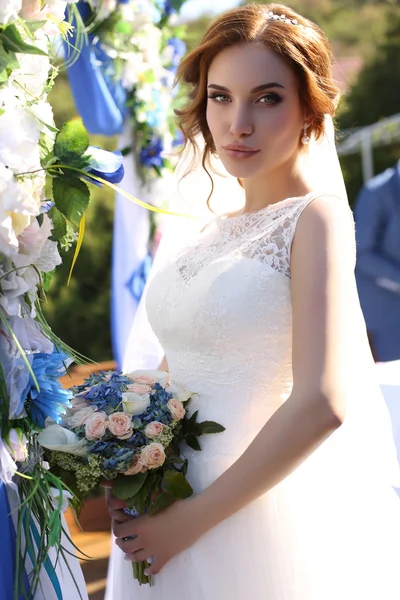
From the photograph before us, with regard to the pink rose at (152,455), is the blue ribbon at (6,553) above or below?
below

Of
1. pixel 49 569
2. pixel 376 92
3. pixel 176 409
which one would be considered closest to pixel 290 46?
pixel 176 409

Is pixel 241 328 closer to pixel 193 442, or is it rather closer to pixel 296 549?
pixel 193 442

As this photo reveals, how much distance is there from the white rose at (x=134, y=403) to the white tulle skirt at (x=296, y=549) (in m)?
0.24

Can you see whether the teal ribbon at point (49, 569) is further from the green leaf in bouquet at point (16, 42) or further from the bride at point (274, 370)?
the green leaf in bouquet at point (16, 42)

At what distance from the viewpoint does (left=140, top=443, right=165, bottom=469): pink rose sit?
1890mm

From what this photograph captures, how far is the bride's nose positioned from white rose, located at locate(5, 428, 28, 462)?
94 centimetres

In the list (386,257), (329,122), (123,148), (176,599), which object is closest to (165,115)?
(123,148)

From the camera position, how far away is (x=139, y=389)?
2.00m

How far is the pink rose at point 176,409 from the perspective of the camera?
2.01 m

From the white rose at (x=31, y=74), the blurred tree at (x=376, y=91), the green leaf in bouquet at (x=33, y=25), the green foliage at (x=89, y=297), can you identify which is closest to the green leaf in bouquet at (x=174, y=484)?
the white rose at (x=31, y=74)

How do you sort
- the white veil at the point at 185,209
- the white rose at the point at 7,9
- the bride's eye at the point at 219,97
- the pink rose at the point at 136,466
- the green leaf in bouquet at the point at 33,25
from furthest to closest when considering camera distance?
1. the white veil at the point at 185,209
2. the bride's eye at the point at 219,97
3. the pink rose at the point at 136,466
4. the green leaf in bouquet at the point at 33,25
5. the white rose at the point at 7,9

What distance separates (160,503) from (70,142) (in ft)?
2.79

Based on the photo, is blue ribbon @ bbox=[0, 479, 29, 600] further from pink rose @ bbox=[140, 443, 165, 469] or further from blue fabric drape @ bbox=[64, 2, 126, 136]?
blue fabric drape @ bbox=[64, 2, 126, 136]

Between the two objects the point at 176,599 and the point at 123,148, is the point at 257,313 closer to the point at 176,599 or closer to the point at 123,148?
the point at 176,599
